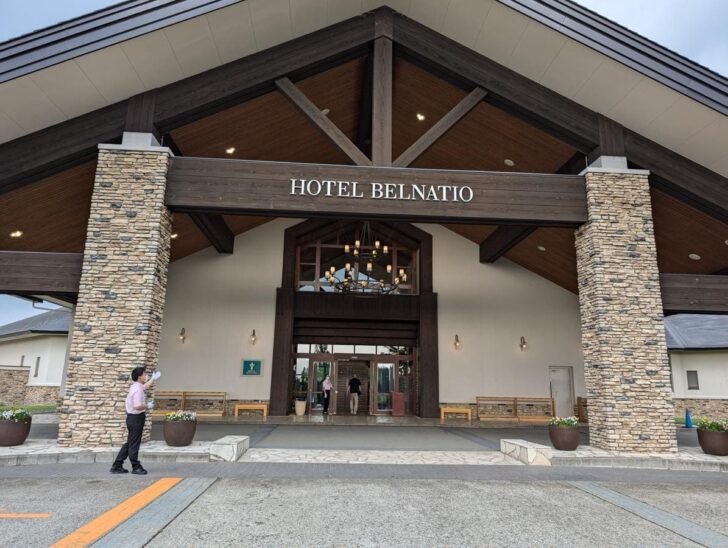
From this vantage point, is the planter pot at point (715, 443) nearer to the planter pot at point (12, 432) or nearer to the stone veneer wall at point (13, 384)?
the planter pot at point (12, 432)

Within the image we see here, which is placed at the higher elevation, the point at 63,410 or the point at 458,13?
the point at 458,13

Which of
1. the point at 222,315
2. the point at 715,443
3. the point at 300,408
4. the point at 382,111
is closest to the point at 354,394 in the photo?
the point at 300,408

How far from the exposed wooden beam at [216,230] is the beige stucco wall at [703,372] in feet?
55.6

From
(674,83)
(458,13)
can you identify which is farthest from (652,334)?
(458,13)

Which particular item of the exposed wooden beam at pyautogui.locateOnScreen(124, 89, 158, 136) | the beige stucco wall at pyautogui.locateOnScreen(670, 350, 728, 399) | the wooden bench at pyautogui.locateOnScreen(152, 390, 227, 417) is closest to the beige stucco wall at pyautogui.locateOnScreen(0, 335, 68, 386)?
the wooden bench at pyautogui.locateOnScreen(152, 390, 227, 417)

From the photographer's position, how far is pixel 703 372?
690 inches

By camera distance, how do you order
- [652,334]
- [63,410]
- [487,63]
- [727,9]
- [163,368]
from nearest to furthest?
[63,410], [652,334], [487,63], [163,368], [727,9]

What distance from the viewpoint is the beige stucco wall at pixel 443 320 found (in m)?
15.3

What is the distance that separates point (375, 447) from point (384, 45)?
796 centimetres

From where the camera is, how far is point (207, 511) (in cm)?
443

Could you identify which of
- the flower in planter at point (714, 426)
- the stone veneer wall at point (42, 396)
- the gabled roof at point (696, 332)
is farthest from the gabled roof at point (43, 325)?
the gabled roof at point (696, 332)

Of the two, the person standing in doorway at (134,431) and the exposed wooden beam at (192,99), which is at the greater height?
the exposed wooden beam at (192,99)

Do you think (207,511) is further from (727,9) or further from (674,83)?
(727,9)

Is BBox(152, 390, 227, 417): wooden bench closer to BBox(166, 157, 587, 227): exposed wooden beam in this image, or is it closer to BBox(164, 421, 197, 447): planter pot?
BBox(164, 421, 197, 447): planter pot
